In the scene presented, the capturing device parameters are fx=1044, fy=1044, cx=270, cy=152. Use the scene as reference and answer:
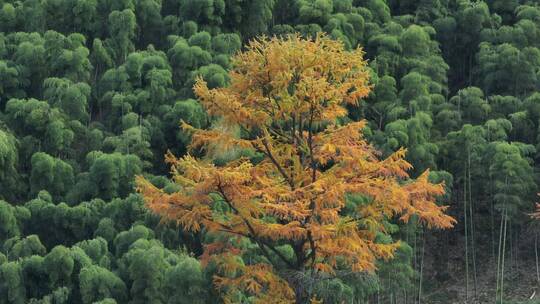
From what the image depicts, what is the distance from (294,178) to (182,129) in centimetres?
517

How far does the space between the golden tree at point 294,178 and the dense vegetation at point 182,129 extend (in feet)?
6.57

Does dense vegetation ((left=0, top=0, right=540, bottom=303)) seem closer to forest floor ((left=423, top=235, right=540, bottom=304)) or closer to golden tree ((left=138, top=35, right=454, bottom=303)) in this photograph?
forest floor ((left=423, top=235, right=540, bottom=304))

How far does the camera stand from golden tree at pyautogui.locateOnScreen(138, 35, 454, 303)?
31.8 feet

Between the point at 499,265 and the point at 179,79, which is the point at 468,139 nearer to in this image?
the point at 499,265

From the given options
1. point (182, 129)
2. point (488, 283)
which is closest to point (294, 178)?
point (182, 129)

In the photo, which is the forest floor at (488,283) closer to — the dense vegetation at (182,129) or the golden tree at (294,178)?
the dense vegetation at (182,129)

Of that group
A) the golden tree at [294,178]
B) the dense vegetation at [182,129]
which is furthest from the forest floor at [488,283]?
the golden tree at [294,178]

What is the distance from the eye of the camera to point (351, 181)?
395 inches

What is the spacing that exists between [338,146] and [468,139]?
627 cm

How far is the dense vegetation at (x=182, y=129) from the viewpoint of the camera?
13609mm

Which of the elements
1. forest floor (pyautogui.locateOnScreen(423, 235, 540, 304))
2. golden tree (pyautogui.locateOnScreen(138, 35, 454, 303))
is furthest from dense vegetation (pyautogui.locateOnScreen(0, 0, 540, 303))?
golden tree (pyautogui.locateOnScreen(138, 35, 454, 303))

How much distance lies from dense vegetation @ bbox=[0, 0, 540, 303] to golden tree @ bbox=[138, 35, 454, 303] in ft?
6.57

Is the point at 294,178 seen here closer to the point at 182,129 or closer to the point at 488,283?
the point at 182,129

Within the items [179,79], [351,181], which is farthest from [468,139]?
[351,181]
